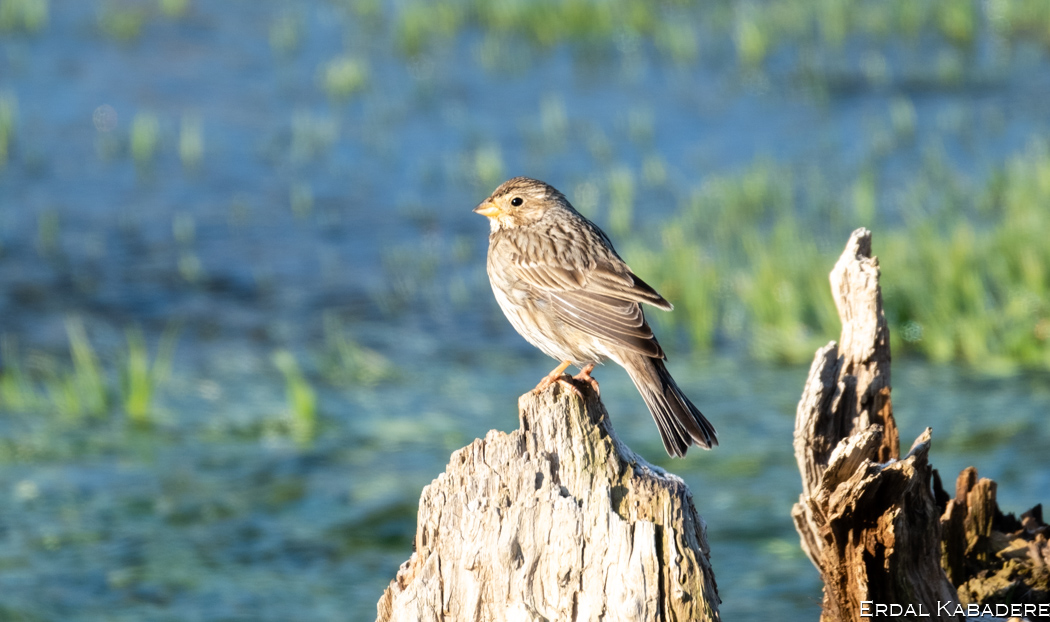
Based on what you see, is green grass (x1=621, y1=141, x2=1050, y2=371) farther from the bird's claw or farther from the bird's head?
the bird's claw

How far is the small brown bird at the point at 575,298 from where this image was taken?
5.34 metres

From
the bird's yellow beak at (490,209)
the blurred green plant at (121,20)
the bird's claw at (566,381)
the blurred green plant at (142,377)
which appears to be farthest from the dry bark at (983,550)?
the blurred green plant at (121,20)

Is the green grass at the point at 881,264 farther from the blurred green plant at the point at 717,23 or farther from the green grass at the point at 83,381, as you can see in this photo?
the blurred green plant at the point at 717,23

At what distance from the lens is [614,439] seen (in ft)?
15.5

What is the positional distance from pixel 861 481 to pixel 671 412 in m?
0.88

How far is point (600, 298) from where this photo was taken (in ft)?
19.4

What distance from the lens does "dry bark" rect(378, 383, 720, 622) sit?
445 centimetres

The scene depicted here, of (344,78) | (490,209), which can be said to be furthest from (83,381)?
(344,78)

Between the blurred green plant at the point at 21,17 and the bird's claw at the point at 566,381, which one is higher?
the blurred green plant at the point at 21,17

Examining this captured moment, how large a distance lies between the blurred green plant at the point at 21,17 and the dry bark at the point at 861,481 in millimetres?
17173

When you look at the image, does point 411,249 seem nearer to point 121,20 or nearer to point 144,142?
point 144,142

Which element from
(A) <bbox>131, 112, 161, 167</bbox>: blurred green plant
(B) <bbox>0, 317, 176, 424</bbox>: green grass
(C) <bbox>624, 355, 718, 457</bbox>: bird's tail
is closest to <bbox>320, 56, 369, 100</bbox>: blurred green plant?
(A) <bbox>131, 112, 161, 167</bbox>: blurred green plant

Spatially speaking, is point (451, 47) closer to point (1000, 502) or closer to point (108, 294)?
point (108, 294)

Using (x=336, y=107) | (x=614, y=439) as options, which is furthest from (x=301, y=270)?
(x=614, y=439)
